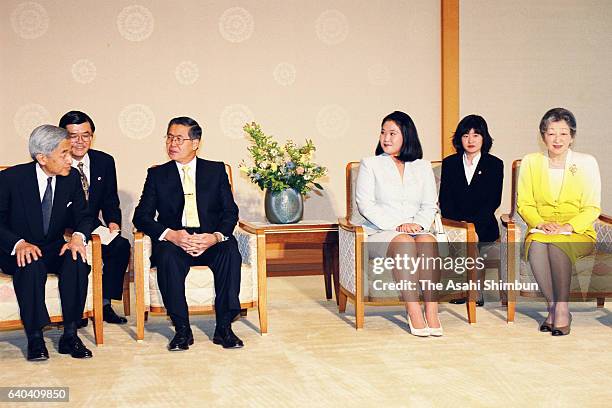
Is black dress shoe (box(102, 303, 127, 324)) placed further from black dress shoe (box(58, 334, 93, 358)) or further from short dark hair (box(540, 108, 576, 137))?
short dark hair (box(540, 108, 576, 137))

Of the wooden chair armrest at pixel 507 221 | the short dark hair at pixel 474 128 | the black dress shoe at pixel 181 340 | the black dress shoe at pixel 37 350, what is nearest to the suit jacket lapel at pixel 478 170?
the short dark hair at pixel 474 128

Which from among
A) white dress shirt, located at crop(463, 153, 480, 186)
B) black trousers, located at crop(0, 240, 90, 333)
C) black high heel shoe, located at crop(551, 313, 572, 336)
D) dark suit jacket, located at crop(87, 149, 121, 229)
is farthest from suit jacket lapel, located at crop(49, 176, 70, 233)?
black high heel shoe, located at crop(551, 313, 572, 336)

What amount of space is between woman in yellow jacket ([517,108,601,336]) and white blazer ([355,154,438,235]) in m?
0.60

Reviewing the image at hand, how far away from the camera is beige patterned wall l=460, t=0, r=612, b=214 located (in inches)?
283

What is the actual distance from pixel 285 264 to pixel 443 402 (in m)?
3.83

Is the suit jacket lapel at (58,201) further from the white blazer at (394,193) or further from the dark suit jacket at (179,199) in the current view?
the white blazer at (394,193)

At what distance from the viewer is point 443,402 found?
3.43m

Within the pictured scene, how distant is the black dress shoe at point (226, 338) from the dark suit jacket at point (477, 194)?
1.87 m

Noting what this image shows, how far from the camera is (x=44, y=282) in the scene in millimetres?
4312

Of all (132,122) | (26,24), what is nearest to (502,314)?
(132,122)

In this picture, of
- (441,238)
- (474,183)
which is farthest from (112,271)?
(474,183)

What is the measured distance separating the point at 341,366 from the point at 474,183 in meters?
2.02

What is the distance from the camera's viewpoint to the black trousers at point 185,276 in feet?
14.9

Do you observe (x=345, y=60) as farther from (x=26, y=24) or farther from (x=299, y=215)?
(x=26, y=24)
